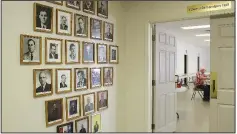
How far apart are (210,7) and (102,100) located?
1.90 m

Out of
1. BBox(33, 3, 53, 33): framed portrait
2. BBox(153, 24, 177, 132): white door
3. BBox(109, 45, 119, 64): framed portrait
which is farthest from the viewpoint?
BBox(153, 24, 177, 132): white door

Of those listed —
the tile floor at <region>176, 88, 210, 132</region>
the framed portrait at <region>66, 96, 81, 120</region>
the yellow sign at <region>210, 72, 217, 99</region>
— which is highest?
the yellow sign at <region>210, 72, 217, 99</region>

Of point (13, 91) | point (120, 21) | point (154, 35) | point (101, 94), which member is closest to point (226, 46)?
point (154, 35)

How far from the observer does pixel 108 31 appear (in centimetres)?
320

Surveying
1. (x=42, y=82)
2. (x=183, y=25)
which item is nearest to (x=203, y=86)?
(x=183, y=25)

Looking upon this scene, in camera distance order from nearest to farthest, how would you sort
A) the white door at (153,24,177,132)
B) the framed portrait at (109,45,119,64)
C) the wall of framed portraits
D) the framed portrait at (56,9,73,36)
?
the wall of framed portraits
the framed portrait at (56,9,73,36)
the framed portrait at (109,45,119,64)
the white door at (153,24,177,132)

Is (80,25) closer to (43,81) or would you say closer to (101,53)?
(101,53)

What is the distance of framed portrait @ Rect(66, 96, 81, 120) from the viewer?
2.57m

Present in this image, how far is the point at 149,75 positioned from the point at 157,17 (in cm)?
88

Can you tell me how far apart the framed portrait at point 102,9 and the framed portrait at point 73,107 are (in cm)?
118

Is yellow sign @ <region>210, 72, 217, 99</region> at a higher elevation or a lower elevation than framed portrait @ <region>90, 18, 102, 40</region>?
lower

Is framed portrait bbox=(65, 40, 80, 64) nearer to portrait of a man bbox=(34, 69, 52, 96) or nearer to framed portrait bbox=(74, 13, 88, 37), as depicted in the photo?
framed portrait bbox=(74, 13, 88, 37)

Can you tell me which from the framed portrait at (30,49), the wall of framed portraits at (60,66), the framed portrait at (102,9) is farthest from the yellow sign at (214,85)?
the framed portrait at (30,49)

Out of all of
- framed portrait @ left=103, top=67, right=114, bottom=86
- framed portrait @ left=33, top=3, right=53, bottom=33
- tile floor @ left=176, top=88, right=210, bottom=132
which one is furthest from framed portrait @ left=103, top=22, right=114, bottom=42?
tile floor @ left=176, top=88, right=210, bottom=132
